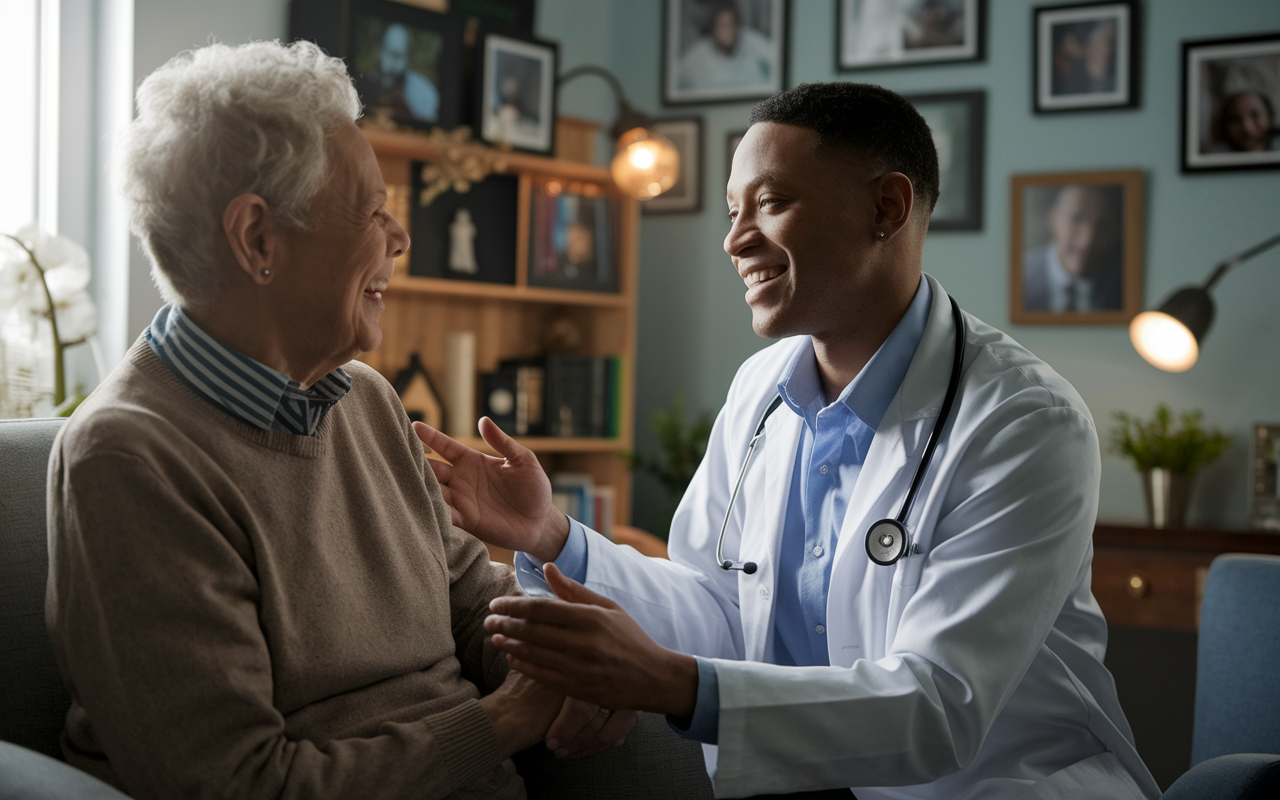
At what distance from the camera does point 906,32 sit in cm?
353

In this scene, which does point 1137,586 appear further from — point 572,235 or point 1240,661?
point 572,235

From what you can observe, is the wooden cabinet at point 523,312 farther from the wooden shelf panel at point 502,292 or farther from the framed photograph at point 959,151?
the framed photograph at point 959,151

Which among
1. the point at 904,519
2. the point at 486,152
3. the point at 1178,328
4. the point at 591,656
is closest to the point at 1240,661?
the point at 904,519

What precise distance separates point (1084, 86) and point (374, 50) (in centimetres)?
222

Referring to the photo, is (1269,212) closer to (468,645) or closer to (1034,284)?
(1034,284)

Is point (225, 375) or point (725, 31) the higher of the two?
point (725, 31)

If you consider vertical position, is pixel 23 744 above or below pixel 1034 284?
below

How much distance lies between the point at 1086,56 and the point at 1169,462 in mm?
1332

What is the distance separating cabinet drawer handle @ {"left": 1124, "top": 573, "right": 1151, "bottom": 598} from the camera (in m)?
2.71

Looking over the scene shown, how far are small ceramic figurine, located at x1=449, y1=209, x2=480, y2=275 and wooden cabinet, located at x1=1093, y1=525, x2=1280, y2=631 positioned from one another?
2049 mm

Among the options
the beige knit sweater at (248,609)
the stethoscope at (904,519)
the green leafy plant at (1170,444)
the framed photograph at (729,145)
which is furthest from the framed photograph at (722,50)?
the beige knit sweater at (248,609)

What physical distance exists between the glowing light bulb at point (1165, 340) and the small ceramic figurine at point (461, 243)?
200 centimetres

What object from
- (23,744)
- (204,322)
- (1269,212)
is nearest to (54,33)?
(204,322)

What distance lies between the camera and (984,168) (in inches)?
136
